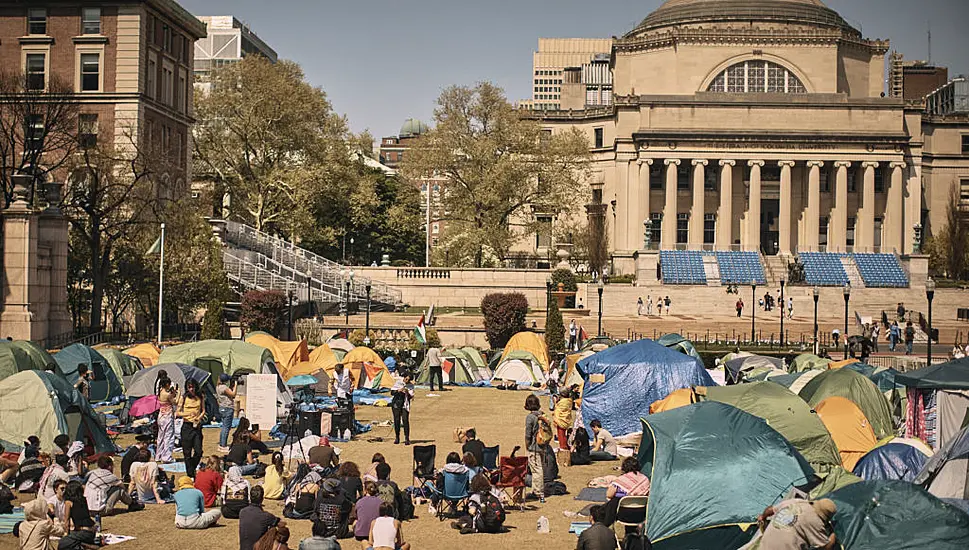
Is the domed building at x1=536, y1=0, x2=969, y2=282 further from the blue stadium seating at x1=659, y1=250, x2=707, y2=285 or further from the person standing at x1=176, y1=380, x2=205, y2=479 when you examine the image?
the person standing at x1=176, y1=380, x2=205, y2=479

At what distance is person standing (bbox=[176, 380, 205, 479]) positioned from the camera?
75.0ft

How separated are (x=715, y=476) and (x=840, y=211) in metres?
72.7

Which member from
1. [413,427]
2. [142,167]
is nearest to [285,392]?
[413,427]

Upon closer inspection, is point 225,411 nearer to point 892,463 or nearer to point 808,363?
point 892,463

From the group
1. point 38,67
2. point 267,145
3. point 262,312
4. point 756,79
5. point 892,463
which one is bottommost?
point 892,463

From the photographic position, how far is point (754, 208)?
284 ft

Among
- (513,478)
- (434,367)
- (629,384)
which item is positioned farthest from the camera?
(434,367)

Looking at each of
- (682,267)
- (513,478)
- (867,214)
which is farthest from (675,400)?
(867,214)

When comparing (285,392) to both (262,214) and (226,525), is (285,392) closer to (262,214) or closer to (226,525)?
(226,525)

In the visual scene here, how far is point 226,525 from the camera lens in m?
19.5

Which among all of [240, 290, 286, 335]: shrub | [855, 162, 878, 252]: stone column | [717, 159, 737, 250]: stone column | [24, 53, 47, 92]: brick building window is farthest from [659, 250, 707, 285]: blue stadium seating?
[24, 53, 47, 92]: brick building window

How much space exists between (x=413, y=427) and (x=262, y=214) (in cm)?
4565

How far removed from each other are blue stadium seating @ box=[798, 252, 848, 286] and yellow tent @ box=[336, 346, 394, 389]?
4101 centimetres

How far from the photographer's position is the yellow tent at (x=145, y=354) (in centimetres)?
3845
